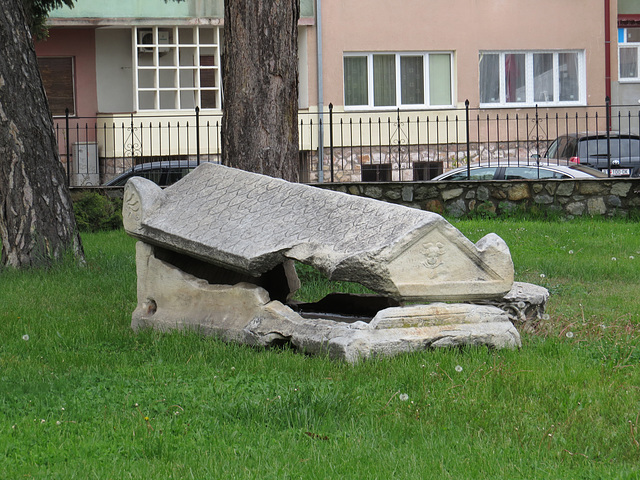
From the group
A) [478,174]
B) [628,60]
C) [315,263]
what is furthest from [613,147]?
[315,263]

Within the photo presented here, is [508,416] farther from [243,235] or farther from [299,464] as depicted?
[243,235]

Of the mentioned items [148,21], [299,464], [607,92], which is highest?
[148,21]

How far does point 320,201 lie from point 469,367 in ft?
4.86

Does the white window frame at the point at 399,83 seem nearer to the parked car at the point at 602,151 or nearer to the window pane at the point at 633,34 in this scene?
the window pane at the point at 633,34

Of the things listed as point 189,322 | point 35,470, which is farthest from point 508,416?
point 189,322

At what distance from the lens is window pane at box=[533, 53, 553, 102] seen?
2273 cm

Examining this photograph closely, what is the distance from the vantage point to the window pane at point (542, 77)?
22.7m

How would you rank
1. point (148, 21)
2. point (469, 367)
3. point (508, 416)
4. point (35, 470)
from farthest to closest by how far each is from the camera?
point (148, 21)
point (469, 367)
point (508, 416)
point (35, 470)

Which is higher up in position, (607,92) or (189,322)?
(607,92)

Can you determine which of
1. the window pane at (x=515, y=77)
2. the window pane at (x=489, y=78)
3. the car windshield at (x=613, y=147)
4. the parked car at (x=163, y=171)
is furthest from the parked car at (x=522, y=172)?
the window pane at (x=515, y=77)

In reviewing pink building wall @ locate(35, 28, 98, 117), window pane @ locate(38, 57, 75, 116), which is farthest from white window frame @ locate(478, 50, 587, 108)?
window pane @ locate(38, 57, 75, 116)

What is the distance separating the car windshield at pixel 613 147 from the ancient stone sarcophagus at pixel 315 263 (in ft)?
35.5

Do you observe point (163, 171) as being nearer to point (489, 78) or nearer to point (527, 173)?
point (527, 173)

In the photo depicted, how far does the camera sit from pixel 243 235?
534 centimetres
